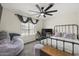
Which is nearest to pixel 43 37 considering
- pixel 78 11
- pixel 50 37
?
pixel 50 37

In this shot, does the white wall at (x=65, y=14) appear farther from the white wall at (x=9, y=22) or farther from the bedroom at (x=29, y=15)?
the white wall at (x=9, y=22)

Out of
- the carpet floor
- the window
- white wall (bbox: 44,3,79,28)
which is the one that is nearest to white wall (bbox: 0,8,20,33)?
the window

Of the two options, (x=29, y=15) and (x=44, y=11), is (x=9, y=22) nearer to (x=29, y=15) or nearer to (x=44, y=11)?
(x=29, y=15)

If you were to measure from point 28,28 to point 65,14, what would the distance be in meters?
0.70

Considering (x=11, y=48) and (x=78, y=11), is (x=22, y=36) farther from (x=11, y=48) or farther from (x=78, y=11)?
(x=78, y=11)

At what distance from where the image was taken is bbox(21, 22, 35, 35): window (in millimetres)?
1446

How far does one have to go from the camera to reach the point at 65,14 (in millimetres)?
1379

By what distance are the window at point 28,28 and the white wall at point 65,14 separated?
320mm

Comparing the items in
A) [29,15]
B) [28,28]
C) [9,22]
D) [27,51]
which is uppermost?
[29,15]

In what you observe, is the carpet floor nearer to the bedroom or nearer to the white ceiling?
the bedroom

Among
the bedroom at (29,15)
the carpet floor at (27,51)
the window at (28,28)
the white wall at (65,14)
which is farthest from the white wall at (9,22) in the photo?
the white wall at (65,14)

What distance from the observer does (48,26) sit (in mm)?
1481

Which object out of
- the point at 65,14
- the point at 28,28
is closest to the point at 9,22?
the point at 28,28

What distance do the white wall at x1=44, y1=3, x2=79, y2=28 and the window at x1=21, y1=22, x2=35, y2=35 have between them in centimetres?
32
